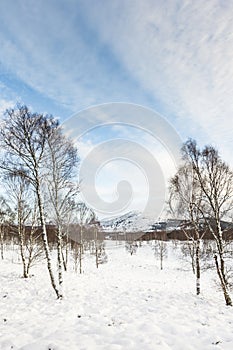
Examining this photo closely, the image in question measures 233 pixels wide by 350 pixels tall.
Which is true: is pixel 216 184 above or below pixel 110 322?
above

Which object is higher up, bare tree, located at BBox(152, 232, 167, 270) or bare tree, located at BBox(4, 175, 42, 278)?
bare tree, located at BBox(4, 175, 42, 278)

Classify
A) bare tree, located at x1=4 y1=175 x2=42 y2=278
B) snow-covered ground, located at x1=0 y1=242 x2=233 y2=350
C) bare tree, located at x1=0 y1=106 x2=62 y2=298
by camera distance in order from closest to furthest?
snow-covered ground, located at x1=0 y1=242 x2=233 y2=350 < bare tree, located at x1=0 y1=106 x2=62 y2=298 < bare tree, located at x1=4 y1=175 x2=42 y2=278

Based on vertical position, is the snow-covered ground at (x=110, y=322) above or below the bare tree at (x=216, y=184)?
below

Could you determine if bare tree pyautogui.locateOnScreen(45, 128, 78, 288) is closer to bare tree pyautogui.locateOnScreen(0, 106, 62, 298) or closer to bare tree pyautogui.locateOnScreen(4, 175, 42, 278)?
bare tree pyautogui.locateOnScreen(0, 106, 62, 298)

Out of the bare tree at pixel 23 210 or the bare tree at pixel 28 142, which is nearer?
the bare tree at pixel 28 142

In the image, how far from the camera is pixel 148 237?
106 meters

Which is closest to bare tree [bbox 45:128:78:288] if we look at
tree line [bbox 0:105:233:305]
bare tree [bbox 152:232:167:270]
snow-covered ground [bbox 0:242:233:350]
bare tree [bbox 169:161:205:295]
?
tree line [bbox 0:105:233:305]

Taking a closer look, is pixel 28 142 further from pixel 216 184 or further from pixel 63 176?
pixel 216 184

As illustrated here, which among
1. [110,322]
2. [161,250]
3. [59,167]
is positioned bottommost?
[161,250]

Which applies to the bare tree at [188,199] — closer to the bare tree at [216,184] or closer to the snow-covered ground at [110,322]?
the bare tree at [216,184]

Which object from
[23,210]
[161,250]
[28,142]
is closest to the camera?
[28,142]

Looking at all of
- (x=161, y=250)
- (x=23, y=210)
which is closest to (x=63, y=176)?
(x=23, y=210)

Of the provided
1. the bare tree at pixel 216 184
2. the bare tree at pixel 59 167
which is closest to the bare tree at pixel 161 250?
the bare tree at pixel 216 184

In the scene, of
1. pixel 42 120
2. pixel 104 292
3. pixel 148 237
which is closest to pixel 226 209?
pixel 104 292
